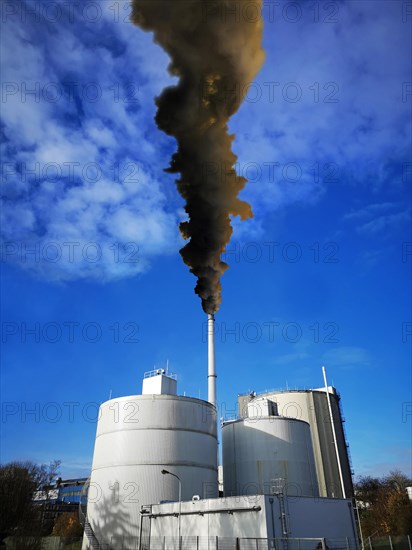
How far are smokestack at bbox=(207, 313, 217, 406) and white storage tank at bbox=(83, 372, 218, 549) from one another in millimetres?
4132

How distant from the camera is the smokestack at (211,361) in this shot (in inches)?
1770

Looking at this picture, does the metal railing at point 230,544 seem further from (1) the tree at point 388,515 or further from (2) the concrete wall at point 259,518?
(1) the tree at point 388,515

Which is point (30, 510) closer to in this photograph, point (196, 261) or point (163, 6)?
point (196, 261)

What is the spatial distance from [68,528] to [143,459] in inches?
1709

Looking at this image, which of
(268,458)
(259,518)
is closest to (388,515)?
(268,458)

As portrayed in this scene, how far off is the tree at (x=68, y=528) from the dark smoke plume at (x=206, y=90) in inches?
2276

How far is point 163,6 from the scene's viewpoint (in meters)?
17.7

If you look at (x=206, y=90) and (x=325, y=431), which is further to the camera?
(x=325, y=431)

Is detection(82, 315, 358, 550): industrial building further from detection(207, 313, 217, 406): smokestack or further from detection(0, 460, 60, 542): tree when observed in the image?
detection(0, 460, 60, 542): tree

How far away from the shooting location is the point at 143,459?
3575cm

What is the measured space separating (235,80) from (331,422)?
43.6 meters

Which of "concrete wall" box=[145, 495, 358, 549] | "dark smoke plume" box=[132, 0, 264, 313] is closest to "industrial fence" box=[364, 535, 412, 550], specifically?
"concrete wall" box=[145, 495, 358, 549]

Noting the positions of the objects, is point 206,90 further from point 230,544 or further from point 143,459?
point 143,459

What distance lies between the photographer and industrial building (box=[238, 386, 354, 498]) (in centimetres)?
4778
